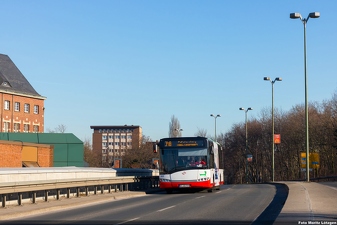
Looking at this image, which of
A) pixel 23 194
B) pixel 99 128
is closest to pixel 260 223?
pixel 23 194

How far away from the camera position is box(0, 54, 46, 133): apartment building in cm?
7738

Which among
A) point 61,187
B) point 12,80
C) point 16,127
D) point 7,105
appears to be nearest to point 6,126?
point 16,127

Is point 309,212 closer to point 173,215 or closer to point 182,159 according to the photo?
point 173,215

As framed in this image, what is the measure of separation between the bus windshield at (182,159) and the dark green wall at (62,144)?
26.3 metres

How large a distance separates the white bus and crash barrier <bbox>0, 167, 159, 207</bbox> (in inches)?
114

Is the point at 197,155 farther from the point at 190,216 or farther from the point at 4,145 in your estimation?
the point at 4,145

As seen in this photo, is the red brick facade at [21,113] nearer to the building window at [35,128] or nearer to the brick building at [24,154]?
the building window at [35,128]

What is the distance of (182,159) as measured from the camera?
103 feet

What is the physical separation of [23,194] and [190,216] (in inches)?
321

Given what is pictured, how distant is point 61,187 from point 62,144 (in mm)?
33684

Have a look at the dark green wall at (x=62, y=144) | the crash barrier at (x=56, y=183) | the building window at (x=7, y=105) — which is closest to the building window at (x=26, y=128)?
the building window at (x=7, y=105)

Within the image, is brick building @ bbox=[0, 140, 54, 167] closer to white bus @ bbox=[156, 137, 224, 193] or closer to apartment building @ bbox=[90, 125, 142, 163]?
white bus @ bbox=[156, 137, 224, 193]

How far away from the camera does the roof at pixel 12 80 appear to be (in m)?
78.8

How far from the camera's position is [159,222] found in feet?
51.0
